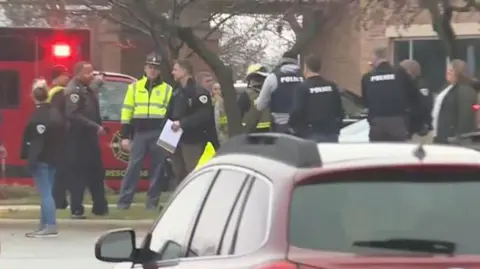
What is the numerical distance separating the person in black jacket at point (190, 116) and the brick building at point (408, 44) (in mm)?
Result: 17964

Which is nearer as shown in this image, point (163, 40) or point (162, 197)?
point (162, 197)

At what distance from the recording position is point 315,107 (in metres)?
12.4

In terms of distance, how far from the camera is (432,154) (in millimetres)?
4547

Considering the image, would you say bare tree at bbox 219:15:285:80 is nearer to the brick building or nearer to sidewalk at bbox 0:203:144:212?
the brick building

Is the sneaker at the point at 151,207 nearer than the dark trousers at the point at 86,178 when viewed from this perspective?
No

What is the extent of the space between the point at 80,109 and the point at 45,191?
66.2 inches

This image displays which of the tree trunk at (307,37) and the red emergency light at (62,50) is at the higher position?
the tree trunk at (307,37)

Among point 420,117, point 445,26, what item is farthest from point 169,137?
point 445,26

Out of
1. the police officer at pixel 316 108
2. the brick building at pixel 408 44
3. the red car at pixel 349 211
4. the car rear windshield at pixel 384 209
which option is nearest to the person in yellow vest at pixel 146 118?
the police officer at pixel 316 108

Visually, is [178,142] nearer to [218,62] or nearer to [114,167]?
[218,62]

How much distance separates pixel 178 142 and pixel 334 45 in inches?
1019

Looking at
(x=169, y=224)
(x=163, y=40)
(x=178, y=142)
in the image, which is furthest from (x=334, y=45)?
(x=169, y=224)

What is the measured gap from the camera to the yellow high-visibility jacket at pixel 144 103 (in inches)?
566

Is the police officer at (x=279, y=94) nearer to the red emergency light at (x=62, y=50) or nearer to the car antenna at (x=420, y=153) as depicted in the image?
the red emergency light at (x=62, y=50)
